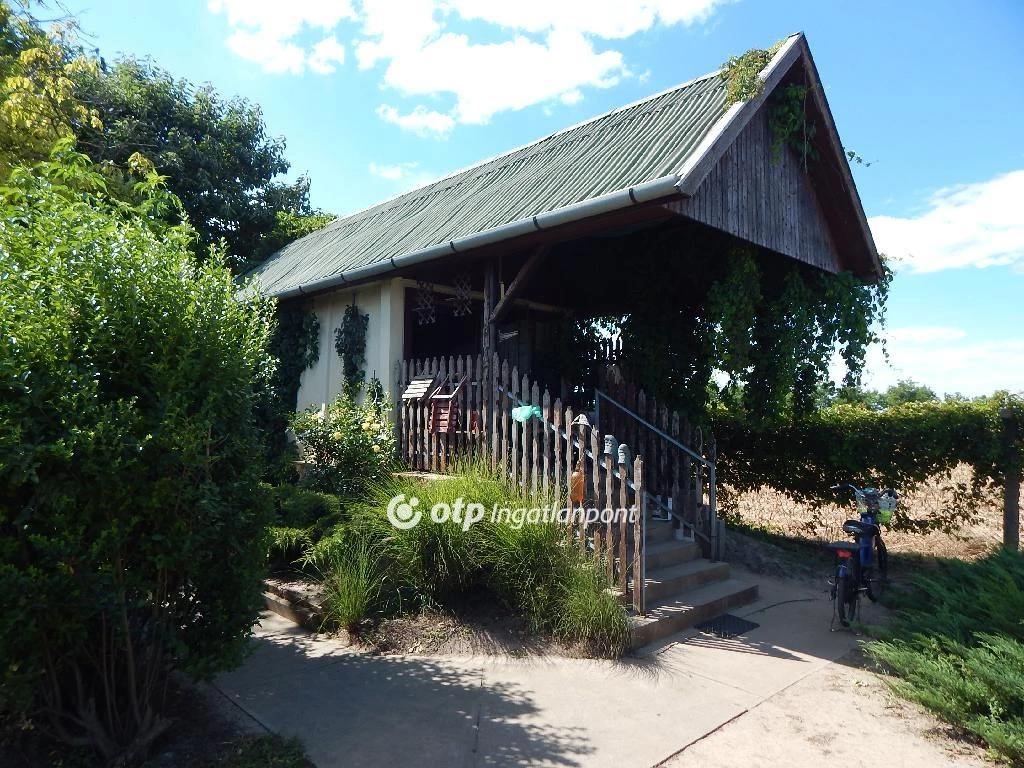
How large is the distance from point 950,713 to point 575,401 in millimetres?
6480

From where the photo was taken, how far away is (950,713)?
11.8ft

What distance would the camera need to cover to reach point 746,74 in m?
6.36

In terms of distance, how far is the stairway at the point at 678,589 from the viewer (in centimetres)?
504

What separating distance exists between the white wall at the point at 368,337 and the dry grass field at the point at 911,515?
539cm

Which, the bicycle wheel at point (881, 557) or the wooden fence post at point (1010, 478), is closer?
the bicycle wheel at point (881, 557)

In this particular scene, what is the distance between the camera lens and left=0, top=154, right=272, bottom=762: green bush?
2656 millimetres

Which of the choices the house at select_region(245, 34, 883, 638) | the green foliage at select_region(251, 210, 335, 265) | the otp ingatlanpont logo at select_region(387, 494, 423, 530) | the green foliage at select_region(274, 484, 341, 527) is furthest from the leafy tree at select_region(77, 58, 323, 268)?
the otp ingatlanpont logo at select_region(387, 494, 423, 530)

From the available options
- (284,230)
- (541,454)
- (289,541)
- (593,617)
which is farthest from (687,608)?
(284,230)

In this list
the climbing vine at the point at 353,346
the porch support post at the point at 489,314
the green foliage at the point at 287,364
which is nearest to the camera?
the porch support post at the point at 489,314

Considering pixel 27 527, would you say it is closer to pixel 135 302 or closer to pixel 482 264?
pixel 135 302

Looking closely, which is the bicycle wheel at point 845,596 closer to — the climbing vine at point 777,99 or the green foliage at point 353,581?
the green foliage at point 353,581

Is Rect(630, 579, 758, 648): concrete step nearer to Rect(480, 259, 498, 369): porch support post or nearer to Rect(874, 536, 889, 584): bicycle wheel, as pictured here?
Rect(874, 536, 889, 584): bicycle wheel

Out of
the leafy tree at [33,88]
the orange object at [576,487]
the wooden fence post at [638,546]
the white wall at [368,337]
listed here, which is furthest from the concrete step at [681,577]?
the leafy tree at [33,88]

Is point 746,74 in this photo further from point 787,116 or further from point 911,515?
point 911,515
